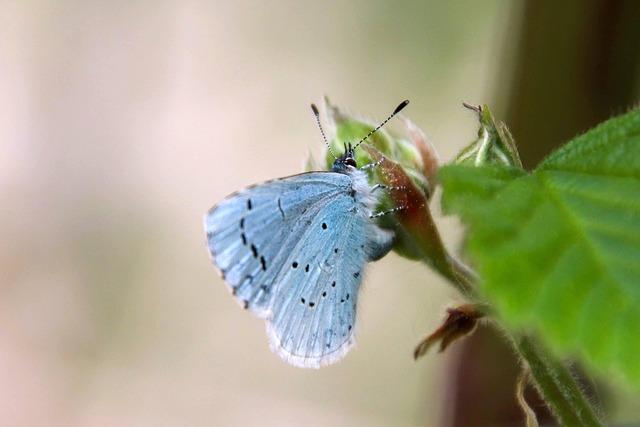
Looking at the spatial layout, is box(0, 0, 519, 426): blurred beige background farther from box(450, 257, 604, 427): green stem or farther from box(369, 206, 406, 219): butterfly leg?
box(450, 257, 604, 427): green stem

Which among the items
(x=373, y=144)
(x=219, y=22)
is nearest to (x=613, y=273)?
(x=373, y=144)

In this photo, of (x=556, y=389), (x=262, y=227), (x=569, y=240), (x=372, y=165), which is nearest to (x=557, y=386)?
(x=556, y=389)

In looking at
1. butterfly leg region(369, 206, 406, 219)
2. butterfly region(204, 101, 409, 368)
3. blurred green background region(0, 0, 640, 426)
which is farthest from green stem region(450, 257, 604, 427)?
blurred green background region(0, 0, 640, 426)

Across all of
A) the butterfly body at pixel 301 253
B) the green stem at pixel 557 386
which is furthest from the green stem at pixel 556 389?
the butterfly body at pixel 301 253

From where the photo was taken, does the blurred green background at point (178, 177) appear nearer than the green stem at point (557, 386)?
No

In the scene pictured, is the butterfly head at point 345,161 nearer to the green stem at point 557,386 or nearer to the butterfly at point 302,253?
the butterfly at point 302,253

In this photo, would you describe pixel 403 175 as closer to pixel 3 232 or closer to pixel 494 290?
pixel 494 290
